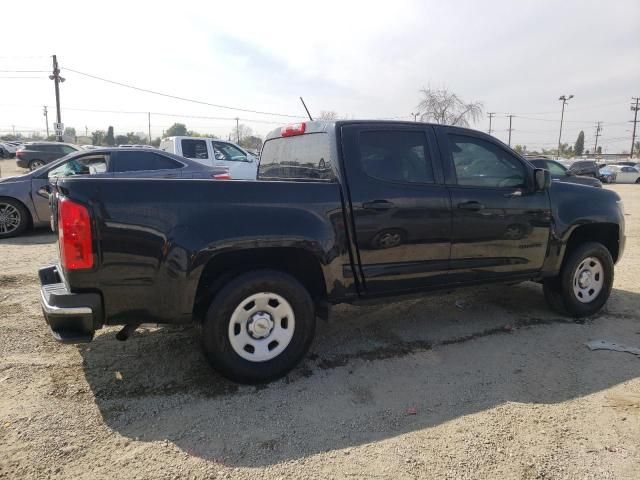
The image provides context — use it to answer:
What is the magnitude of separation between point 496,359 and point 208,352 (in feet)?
7.49

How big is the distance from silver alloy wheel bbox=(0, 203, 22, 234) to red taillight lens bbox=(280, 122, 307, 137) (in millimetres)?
6232

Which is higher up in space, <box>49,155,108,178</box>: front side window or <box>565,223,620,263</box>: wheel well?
<box>49,155,108,178</box>: front side window

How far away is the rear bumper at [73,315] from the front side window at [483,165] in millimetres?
2931

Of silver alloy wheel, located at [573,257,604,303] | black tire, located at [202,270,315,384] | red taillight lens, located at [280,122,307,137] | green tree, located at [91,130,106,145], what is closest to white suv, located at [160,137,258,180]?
red taillight lens, located at [280,122,307,137]

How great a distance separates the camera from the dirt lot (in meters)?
2.51

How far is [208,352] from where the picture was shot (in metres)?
3.15

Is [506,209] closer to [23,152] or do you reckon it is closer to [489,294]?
[489,294]

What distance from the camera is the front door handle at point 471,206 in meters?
3.91

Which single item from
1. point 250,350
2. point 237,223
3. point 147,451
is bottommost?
point 147,451

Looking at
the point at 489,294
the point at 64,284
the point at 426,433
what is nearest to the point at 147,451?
the point at 64,284

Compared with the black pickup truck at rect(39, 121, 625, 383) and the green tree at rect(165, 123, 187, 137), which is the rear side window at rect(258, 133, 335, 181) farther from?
the green tree at rect(165, 123, 187, 137)

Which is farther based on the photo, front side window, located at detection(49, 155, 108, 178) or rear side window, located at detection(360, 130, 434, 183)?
front side window, located at detection(49, 155, 108, 178)

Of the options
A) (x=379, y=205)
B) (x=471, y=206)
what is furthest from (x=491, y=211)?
(x=379, y=205)

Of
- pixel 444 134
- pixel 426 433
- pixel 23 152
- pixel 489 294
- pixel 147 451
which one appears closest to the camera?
pixel 147 451
